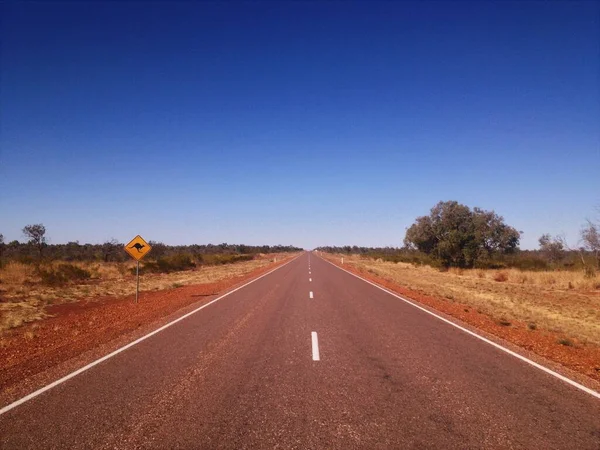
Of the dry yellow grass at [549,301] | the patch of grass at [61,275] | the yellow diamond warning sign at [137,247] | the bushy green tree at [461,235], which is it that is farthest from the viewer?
the bushy green tree at [461,235]

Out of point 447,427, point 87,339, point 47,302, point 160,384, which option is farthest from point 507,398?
point 47,302

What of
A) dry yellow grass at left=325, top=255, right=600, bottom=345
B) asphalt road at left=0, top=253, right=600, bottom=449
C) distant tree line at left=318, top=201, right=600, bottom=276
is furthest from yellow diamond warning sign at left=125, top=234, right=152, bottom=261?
distant tree line at left=318, top=201, right=600, bottom=276

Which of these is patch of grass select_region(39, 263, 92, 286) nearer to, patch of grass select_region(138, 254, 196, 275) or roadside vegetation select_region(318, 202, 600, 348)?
patch of grass select_region(138, 254, 196, 275)

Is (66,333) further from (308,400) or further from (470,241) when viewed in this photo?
(470,241)

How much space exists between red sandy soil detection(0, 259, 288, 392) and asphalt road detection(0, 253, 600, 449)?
1.30 m

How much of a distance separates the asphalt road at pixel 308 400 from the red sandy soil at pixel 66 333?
51.0 inches

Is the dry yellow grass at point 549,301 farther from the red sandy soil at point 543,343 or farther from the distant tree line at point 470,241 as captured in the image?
the distant tree line at point 470,241

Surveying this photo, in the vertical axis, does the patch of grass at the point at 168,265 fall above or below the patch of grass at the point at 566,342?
above

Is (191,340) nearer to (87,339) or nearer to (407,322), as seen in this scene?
(87,339)

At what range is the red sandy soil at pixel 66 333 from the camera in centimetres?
725

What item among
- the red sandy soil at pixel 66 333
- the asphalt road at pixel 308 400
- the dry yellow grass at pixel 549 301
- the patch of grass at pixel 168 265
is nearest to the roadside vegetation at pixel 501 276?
the dry yellow grass at pixel 549 301

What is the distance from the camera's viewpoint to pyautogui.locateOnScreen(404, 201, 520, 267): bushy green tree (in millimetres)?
44781

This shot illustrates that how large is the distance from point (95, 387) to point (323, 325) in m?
5.99

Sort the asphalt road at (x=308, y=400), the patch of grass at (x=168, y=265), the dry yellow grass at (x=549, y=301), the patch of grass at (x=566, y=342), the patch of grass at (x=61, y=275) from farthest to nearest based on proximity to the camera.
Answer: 1. the patch of grass at (x=168, y=265)
2. the patch of grass at (x=61, y=275)
3. the dry yellow grass at (x=549, y=301)
4. the patch of grass at (x=566, y=342)
5. the asphalt road at (x=308, y=400)
